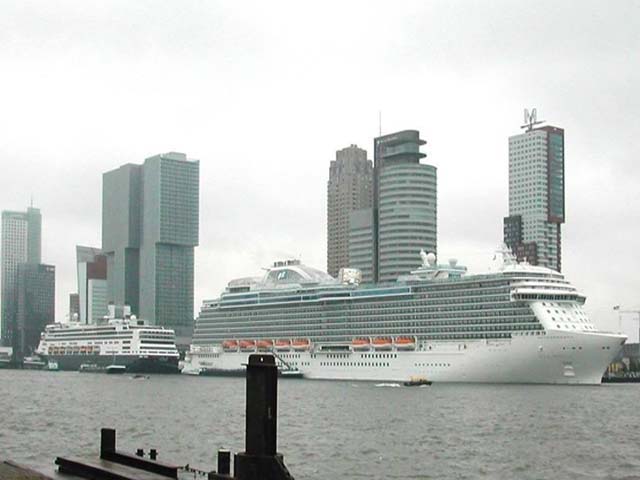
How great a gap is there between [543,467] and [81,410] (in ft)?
146

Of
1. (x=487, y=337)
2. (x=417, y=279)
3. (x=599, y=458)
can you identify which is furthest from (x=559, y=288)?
(x=599, y=458)

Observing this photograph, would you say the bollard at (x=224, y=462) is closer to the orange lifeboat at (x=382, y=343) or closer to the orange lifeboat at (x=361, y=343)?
the orange lifeboat at (x=382, y=343)

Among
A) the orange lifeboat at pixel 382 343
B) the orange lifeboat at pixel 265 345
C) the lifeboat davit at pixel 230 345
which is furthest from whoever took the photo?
the lifeboat davit at pixel 230 345

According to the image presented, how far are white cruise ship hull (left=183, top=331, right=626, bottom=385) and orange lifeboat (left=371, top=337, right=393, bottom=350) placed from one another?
31.0 inches

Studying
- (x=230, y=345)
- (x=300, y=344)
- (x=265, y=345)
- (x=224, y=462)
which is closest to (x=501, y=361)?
(x=300, y=344)

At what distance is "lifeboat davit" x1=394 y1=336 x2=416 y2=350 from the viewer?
470 ft

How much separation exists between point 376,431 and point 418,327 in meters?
79.7

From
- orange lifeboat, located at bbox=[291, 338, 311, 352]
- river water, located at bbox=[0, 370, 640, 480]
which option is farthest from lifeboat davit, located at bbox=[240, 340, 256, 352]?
river water, located at bbox=[0, 370, 640, 480]

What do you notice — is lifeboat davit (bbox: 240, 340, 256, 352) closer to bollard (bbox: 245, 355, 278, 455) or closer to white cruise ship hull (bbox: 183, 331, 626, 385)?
white cruise ship hull (bbox: 183, 331, 626, 385)

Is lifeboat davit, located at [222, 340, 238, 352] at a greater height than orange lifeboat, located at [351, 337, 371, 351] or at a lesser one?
lesser

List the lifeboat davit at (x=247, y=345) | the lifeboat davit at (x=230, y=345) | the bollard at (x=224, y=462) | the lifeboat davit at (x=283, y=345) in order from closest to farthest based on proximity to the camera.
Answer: the bollard at (x=224, y=462)
the lifeboat davit at (x=283, y=345)
the lifeboat davit at (x=247, y=345)
the lifeboat davit at (x=230, y=345)

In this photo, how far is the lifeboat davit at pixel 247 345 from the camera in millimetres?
171375

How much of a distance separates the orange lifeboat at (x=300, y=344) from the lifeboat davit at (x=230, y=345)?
15.9 meters

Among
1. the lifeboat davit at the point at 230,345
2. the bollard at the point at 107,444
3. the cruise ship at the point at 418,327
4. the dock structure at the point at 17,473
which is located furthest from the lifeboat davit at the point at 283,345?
the dock structure at the point at 17,473
